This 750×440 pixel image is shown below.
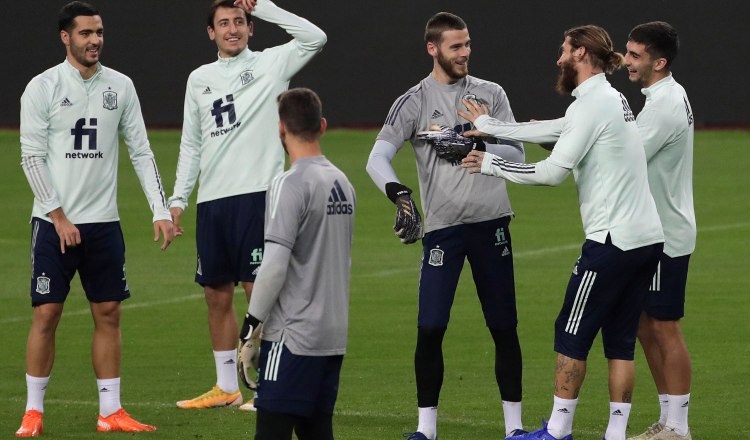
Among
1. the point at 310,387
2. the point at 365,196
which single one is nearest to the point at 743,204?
the point at 365,196

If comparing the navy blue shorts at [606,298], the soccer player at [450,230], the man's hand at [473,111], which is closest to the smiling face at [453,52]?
the soccer player at [450,230]

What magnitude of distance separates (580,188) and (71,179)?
289 cm

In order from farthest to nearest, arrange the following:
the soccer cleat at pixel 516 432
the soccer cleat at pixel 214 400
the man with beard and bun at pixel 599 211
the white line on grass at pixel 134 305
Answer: the white line on grass at pixel 134 305, the soccer cleat at pixel 214 400, the soccer cleat at pixel 516 432, the man with beard and bun at pixel 599 211

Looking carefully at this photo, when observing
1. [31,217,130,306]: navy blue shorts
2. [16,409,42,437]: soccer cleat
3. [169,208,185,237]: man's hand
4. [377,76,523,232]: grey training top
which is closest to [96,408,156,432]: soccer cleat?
[16,409,42,437]: soccer cleat

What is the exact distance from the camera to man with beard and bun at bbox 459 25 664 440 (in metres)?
7.14

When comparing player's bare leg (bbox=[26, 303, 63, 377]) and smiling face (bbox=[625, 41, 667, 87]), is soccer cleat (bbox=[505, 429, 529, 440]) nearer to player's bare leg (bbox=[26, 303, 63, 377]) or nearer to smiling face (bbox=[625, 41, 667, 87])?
smiling face (bbox=[625, 41, 667, 87])

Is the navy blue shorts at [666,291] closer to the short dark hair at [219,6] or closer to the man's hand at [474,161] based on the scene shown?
the man's hand at [474,161]

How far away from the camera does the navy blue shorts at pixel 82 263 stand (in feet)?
26.6

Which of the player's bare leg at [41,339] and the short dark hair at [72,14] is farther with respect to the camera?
the short dark hair at [72,14]

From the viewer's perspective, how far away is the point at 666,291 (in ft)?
25.7

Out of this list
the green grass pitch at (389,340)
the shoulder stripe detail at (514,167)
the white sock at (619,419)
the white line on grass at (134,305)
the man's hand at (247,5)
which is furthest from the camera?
the white line on grass at (134,305)

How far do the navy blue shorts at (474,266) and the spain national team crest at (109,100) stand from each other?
201 cm

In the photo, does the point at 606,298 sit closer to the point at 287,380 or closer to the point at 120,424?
the point at 287,380

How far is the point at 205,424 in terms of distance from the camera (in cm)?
839
